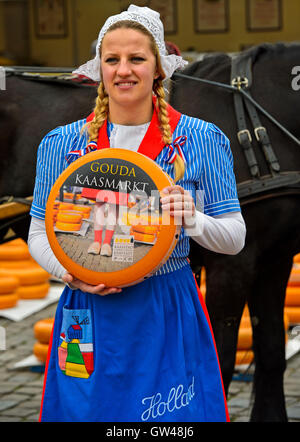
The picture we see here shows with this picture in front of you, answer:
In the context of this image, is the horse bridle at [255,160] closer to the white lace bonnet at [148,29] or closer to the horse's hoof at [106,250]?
the white lace bonnet at [148,29]

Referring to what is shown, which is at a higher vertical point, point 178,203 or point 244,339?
point 178,203

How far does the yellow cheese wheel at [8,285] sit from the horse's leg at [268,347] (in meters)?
2.70

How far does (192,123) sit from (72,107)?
141 cm

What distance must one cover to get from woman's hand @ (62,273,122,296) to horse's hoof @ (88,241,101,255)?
0.27 ft

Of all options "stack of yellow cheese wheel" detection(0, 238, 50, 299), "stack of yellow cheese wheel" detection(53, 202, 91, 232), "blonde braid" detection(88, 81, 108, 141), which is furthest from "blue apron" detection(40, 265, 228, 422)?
"stack of yellow cheese wheel" detection(0, 238, 50, 299)

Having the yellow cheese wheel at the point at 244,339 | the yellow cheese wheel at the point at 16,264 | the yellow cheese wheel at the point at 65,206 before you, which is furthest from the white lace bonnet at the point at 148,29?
the yellow cheese wheel at the point at 16,264

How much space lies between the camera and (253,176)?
2969mm

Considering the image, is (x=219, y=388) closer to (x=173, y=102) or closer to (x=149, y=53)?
(x=149, y=53)

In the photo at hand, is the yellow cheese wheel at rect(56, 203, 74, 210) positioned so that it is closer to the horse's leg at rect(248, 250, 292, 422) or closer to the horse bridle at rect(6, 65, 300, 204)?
the horse bridle at rect(6, 65, 300, 204)

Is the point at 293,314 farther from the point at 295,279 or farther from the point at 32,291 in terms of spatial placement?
the point at 32,291

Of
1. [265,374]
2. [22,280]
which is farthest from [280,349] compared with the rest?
[22,280]

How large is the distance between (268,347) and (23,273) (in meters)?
3.16

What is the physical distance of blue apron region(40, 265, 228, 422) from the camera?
1.86 meters

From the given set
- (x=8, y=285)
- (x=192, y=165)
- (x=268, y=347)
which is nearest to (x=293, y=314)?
(x=268, y=347)
